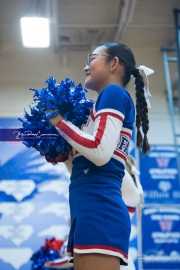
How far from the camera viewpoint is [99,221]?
0.94m

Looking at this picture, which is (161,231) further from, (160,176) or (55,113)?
(55,113)

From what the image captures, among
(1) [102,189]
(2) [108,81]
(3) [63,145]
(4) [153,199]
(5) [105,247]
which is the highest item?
(4) [153,199]

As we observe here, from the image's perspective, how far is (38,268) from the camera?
2826 millimetres

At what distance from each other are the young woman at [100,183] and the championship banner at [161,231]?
2853mm

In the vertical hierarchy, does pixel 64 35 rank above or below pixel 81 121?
above

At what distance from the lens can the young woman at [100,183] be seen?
0.92m

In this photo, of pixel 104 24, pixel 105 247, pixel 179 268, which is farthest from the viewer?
pixel 104 24

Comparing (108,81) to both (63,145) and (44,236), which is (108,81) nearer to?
(63,145)

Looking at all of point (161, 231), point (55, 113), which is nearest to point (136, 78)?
point (55, 113)

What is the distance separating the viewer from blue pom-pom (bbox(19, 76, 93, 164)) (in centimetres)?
108

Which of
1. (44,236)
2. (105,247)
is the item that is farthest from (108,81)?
(44,236)

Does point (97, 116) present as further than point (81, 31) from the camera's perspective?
No

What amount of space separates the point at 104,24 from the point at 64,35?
0.43 m

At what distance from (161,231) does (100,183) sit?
299 centimetres
